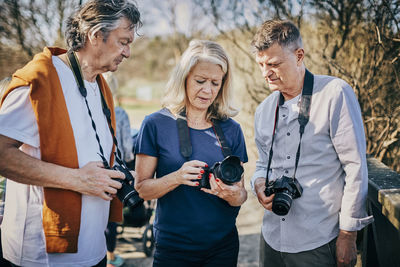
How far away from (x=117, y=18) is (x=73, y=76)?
34 centimetres

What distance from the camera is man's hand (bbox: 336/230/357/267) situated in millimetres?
1593

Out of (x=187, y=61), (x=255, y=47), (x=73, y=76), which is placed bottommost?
(x=73, y=76)

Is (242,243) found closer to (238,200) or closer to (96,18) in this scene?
(238,200)

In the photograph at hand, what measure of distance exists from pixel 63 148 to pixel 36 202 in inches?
10.3

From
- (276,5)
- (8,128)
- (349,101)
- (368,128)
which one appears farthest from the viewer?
(276,5)

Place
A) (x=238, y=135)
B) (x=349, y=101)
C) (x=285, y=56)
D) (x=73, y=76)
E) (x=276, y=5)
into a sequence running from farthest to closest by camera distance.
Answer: (x=276, y=5)
(x=238, y=135)
(x=285, y=56)
(x=349, y=101)
(x=73, y=76)

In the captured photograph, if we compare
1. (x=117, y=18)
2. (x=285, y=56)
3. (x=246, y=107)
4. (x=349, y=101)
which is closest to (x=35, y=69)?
(x=117, y=18)

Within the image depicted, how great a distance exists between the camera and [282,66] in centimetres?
182

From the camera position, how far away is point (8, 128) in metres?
1.25

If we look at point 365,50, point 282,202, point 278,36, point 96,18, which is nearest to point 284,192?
point 282,202

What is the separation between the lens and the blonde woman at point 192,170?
1749 millimetres

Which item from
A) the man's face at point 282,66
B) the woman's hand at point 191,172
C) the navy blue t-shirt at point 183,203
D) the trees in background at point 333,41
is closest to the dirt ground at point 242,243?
the trees in background at point 333,41

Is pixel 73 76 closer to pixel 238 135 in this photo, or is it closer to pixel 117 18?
pixel 117 18

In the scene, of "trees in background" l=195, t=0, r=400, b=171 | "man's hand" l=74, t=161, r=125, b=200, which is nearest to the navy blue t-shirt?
"man's hand" l=74, t=161, r=125, b=200
